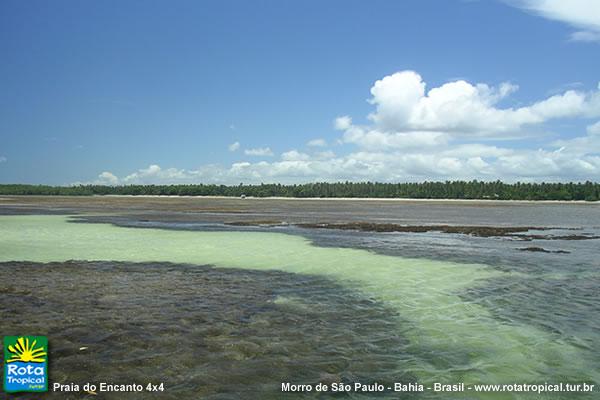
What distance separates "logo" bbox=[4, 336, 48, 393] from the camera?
6.91 metres

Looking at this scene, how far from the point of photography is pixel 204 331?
33.4 ft

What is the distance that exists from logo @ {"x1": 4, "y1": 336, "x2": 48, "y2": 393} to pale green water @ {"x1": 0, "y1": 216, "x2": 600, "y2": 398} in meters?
5.97

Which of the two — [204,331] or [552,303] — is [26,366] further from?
[552,303]

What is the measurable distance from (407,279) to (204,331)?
967 cm

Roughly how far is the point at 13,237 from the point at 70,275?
1706cm

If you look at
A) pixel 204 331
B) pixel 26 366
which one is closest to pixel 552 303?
pixel 204 331

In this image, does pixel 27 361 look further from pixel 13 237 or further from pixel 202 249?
pixel 13 237

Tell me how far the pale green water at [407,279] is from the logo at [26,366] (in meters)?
5.97

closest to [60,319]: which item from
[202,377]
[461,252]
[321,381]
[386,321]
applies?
[202,377]

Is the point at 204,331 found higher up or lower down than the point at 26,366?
lower down

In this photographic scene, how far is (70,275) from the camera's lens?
671 inches

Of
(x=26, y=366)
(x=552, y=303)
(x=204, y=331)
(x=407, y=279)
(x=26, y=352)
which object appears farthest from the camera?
(x=407, y=279)

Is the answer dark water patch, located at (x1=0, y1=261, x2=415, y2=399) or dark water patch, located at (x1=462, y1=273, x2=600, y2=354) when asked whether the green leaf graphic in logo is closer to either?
dark water patch, located at (x1=0, y1=261, x2=415, y2=399)

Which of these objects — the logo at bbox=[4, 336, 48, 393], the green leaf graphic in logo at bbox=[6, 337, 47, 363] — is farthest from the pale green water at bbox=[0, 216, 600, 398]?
the green leaf graphic in logo at bbox=[6, 337, 47, 363]
